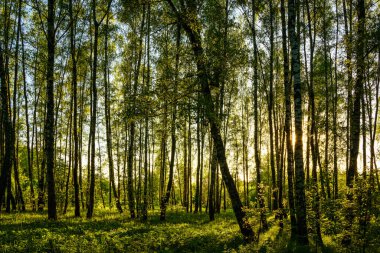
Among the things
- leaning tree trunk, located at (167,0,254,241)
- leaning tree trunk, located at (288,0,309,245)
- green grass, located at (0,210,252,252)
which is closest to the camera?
green grass, located at (0,210,252,252)

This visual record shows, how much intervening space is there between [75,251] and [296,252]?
652 cm

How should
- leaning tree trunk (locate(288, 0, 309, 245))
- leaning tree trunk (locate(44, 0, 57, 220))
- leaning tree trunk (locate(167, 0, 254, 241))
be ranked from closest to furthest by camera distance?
1. leaning tree trunk (locate(288, 0, 309, 245))
2. leaning tree trunk (locate(167, 0, 254, 241))
3. leaning tree trunk (locate(44, 0, 57, 220))

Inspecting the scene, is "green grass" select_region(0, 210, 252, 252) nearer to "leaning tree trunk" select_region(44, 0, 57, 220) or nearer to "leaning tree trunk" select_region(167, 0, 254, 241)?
"leaning tree trunk" select_region(167, 0, 254, 241)

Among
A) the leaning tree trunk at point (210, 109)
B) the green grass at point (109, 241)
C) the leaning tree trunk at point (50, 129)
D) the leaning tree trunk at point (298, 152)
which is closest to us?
the green grass at point (109, 241)

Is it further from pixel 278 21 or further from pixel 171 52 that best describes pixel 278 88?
pixel 171 52

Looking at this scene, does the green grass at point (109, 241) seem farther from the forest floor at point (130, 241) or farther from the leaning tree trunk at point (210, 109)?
the leaning tree trunk at point (210, 109)

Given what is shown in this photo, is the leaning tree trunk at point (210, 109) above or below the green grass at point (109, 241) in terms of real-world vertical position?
above

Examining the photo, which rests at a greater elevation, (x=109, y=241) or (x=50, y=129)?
(x=50, y=129)

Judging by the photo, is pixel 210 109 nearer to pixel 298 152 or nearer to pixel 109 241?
pixel 298 152

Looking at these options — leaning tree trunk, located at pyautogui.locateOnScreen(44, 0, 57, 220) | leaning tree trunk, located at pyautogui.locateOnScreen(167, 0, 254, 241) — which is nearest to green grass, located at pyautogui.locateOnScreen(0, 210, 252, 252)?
leaning tree trunk, located at pyautogui.locateOnScreen(167, 0, 254, 241)

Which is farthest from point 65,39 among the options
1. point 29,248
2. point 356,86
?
point 356,86

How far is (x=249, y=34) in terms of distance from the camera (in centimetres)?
2111

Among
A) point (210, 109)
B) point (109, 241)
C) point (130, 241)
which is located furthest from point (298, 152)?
point (109, 241)

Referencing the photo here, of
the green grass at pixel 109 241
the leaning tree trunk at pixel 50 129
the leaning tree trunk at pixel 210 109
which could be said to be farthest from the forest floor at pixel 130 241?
the leaning tree trunk at pixel 50 129
